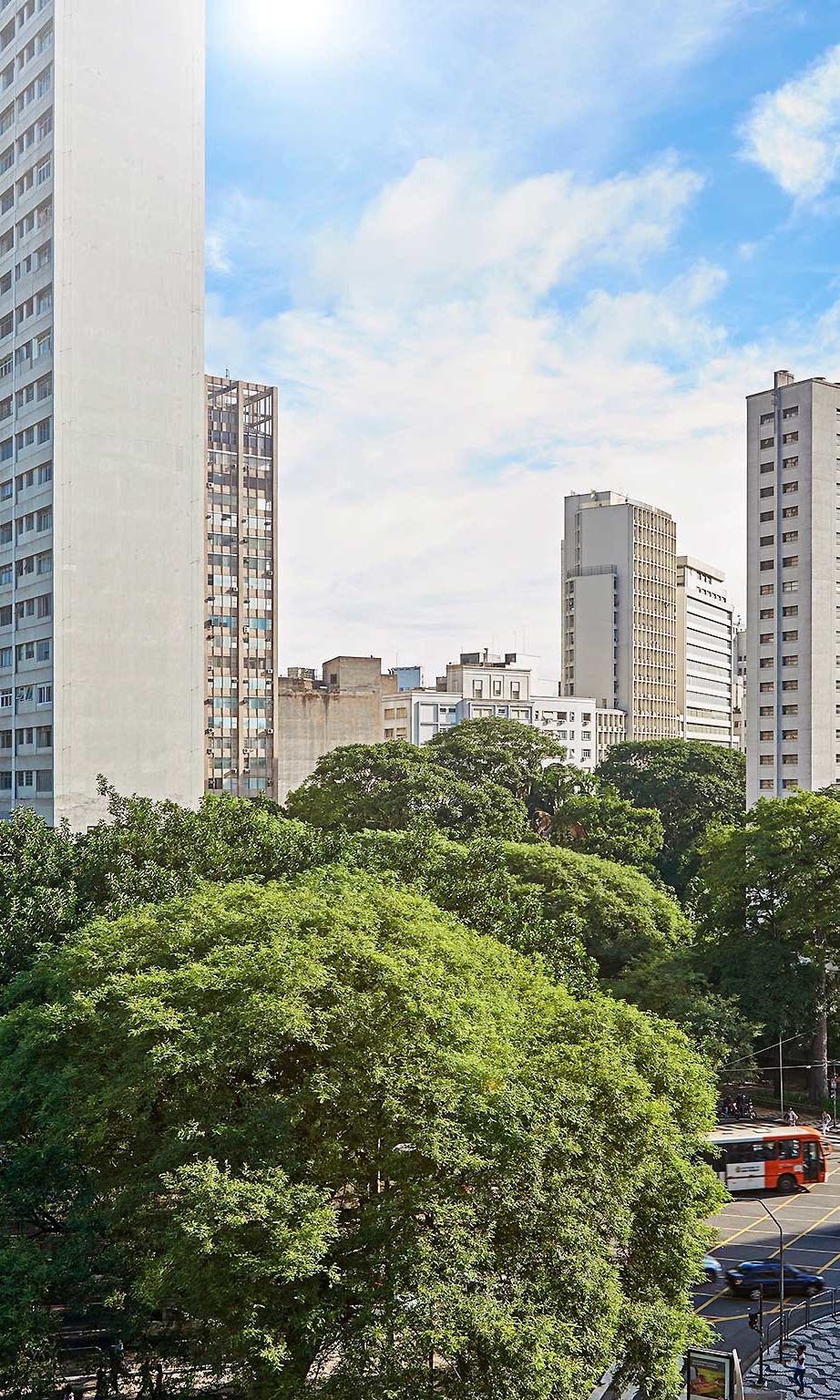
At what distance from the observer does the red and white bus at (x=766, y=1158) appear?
143 feet

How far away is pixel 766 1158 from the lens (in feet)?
A: 145

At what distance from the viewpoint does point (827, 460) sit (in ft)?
288

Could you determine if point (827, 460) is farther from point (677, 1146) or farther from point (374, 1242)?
point (374, 1242)

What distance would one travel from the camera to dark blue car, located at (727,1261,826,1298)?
3425cm

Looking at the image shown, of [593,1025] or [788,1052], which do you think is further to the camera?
[788,1052]

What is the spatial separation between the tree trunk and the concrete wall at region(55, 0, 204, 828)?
31.8 m

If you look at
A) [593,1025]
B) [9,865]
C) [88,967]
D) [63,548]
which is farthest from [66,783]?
[593,1025]

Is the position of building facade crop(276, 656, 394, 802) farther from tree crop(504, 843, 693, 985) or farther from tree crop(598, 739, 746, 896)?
tree crop(504, 843, 693, 985)

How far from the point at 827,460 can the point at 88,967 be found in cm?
7502

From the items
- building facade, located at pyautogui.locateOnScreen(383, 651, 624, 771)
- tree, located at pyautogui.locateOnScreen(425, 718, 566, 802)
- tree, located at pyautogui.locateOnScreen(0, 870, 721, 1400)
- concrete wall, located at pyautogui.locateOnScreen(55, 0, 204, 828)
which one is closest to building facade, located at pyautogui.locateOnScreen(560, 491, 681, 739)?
building facade, located at pyautogui.locateOnScreen(383, 651, 624, 771)

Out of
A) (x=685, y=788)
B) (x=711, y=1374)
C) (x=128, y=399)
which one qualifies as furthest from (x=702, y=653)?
(x=711, y=1374)

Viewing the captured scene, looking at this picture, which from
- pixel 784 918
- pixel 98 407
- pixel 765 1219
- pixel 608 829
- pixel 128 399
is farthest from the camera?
pixel 608 829

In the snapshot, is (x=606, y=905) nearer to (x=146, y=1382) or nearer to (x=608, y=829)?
(x=608, y=829)

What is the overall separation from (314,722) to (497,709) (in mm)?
25747
